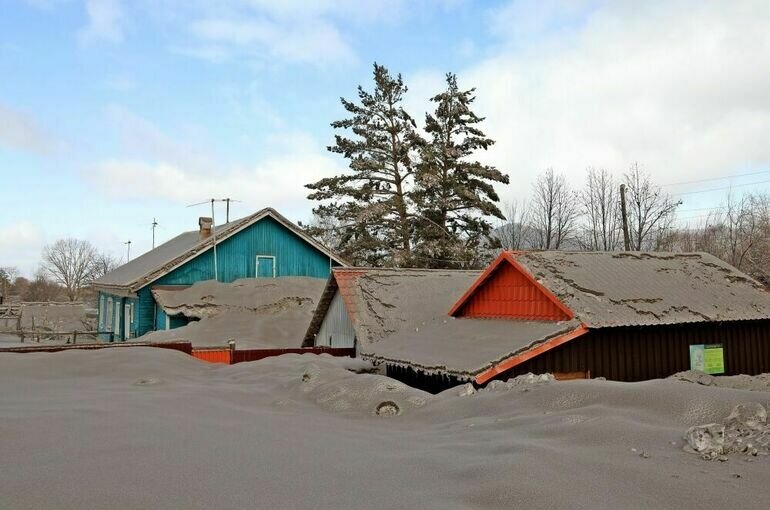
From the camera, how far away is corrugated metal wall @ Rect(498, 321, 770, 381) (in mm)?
11961

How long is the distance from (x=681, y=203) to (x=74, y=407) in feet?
136

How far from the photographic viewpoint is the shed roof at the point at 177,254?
91.7 feet

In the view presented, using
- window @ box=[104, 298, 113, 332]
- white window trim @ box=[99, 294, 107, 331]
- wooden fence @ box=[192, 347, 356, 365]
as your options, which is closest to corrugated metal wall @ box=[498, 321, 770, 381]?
wooden fence @ box=[192, 347, 356, 365]

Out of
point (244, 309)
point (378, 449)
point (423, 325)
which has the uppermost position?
point (244, 309)

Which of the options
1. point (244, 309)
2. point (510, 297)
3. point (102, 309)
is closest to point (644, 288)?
point (510, 297)

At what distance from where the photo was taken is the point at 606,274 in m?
14.2

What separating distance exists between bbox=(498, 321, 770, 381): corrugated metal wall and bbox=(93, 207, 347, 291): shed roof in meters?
21.1

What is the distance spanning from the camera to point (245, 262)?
30609 mm

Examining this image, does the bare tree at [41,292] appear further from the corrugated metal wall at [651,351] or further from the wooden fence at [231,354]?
the corrugated metal wall at [651,351]

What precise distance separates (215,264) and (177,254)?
2.37 m

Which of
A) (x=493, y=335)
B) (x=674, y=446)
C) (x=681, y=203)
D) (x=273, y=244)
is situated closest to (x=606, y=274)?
(x=493, y=335)

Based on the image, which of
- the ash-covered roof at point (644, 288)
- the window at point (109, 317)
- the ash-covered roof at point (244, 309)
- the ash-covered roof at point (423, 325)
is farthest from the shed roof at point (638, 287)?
the window at point (109, 317)

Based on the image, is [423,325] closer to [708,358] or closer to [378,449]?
[708,358]

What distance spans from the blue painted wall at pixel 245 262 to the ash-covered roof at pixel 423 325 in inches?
369
